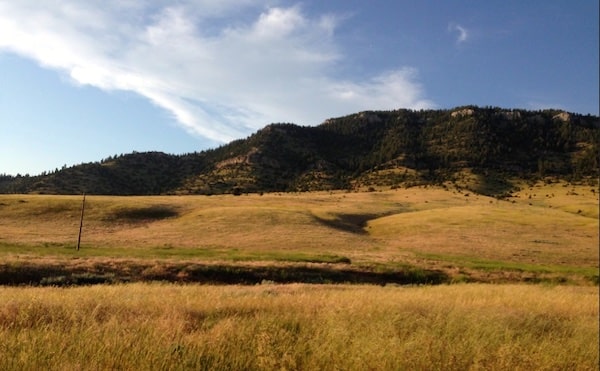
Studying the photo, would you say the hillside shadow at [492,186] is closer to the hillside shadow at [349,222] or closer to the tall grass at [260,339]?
the hillside shadow at [349,222]

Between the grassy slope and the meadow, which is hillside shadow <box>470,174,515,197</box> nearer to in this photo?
the grassy slope

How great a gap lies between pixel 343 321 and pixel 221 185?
573ft

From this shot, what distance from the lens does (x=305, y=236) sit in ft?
211

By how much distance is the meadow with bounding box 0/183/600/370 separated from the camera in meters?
7.32

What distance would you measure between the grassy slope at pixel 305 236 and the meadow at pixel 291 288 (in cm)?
31

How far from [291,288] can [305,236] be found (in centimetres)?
4272

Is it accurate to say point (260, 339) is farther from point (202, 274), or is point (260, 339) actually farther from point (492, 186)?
point (492, 186)

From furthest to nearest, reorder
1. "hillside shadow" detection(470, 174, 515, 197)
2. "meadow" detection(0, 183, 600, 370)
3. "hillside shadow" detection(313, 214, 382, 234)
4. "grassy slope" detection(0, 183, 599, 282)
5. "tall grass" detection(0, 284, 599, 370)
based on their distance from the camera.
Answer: "hillside shadow" detection(470, 174, 515, 197) < "hillside shadow" detection(313, 214, 382, 234) < "grassy slope" detection(0, 183, 599, 282) < "meadow" detection(0, 183, 600, 370) < "tall grass" detection(0, 284, 599, 370)

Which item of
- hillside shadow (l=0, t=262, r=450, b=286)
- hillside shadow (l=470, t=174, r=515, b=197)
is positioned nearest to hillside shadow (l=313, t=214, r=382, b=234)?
hillside shadow (l=0, t=262, r=450, b=286)

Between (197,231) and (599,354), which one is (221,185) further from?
(599,354)

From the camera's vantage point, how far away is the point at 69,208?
2552 inches

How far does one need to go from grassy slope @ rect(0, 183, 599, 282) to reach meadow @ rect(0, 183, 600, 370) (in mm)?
308

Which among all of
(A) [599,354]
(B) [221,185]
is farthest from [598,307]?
(B) [221,185]

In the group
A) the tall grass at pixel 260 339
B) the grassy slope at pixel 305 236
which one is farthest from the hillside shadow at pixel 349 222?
the tall grass at pixel 260 339
